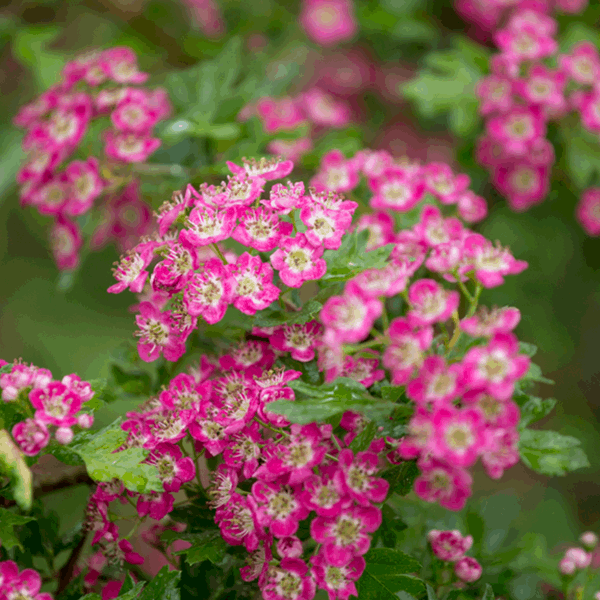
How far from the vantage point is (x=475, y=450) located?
2.71 feet

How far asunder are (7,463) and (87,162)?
99 centimetres

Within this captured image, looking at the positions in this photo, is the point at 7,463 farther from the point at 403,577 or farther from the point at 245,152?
the point at 245,152

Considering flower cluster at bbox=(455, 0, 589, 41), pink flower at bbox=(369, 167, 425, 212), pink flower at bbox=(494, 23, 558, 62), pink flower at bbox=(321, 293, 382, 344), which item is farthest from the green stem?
flower cluster at bbox=(455, 0, 589, 41)

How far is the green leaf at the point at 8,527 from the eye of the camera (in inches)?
41.4

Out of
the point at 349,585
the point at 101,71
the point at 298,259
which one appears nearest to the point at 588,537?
the point at 349,585

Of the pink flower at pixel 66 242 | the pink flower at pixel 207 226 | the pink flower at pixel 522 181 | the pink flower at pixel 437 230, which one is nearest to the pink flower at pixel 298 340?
the pink flower at pixel 207 226

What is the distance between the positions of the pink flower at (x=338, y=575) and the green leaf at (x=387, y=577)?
5 centimetres

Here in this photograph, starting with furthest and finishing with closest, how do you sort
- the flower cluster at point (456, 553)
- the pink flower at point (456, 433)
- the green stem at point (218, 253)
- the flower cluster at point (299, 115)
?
the flower cluster at point (299, 115) → the flower cluster at point (456, 553) → the green stem at point (218, 253) → the pink flower at point (456, 433)

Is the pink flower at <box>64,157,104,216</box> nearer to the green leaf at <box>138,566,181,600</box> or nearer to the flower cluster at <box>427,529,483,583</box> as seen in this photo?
the green leaf at <box>138,566,181,600</box>

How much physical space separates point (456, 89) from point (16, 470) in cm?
188

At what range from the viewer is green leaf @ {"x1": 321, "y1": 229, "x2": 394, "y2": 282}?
3.68 ft

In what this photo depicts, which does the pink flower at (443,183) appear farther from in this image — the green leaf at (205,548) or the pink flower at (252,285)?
the green leaf at (205,548)

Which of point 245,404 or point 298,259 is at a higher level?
point 298,259

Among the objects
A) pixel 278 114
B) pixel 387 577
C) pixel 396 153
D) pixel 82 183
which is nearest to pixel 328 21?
pixel 396 153
